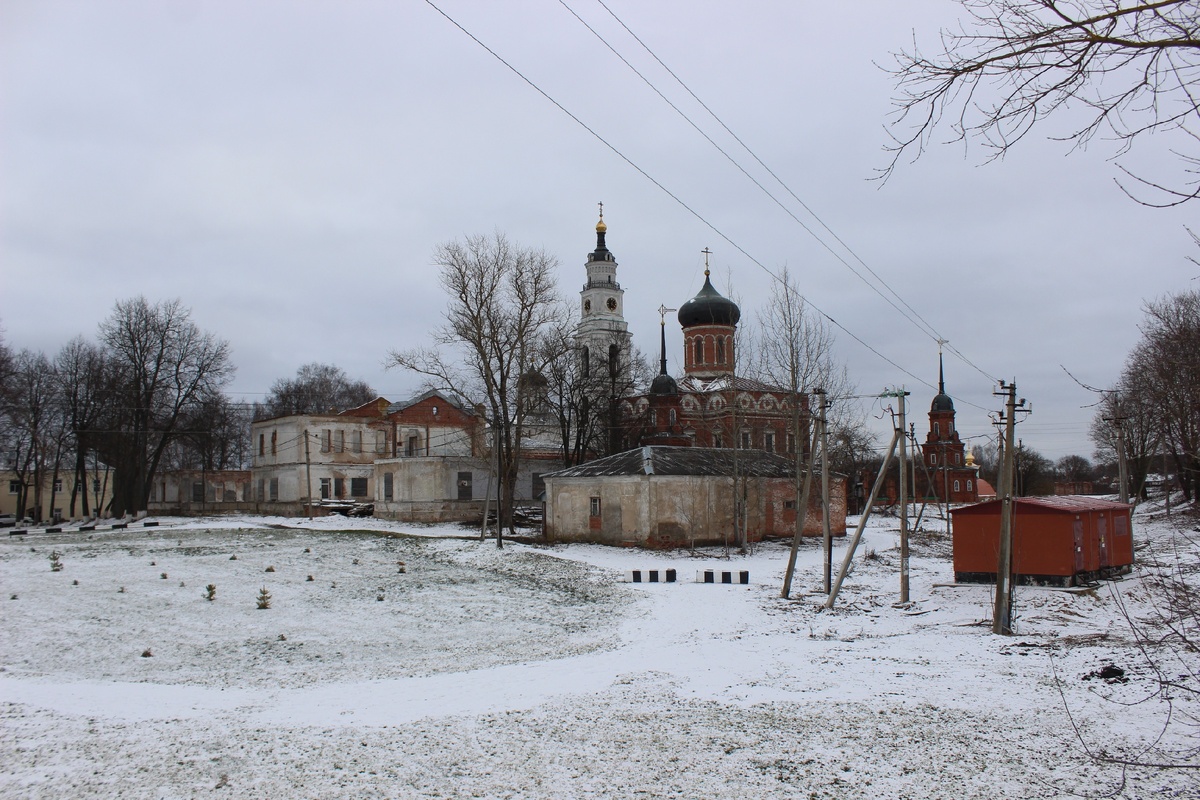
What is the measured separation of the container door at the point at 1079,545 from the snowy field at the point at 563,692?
2.96ft

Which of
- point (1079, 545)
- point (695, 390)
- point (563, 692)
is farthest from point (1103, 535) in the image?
point (695, 390)

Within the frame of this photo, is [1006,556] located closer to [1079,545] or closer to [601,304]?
[1079,545]

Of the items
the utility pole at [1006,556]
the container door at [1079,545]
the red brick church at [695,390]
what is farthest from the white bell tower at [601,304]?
the utility pole at [1006,556]

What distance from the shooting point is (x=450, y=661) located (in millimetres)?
14172

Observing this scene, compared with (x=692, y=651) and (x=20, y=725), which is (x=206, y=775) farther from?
(x=692, y=651)

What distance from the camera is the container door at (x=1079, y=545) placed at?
69.7ft

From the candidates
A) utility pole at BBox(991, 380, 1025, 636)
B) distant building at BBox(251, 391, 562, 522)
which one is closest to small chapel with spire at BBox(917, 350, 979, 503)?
distant building at BBox(251, 391, 562, 522)

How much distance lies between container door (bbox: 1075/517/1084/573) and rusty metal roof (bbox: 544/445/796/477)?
12407mm

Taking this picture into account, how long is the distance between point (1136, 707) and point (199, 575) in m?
21.5

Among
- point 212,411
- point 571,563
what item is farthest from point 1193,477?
point 212,411

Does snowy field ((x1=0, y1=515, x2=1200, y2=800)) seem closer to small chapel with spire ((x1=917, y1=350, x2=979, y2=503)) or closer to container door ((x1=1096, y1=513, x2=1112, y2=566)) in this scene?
container door ((x1=1096, y1=513, x2=1112, y2=566))

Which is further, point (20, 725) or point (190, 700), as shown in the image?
point (190, 700)

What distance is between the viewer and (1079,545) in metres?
21.5

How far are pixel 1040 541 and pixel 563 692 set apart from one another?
48.2 ft
